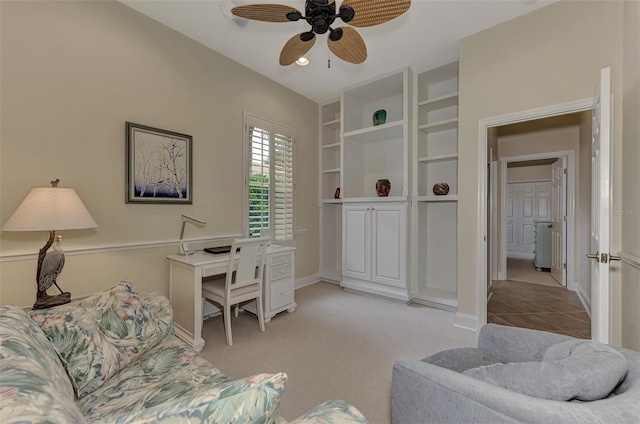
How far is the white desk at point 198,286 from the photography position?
90.1 inches

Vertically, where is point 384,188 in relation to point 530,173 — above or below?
below

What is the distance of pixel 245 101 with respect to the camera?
3312mm

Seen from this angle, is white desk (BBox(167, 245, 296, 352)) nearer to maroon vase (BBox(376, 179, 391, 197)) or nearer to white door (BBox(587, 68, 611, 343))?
maroon vase (BBox(376, 179, 391, 197))

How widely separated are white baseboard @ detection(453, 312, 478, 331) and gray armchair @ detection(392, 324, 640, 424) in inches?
58.8

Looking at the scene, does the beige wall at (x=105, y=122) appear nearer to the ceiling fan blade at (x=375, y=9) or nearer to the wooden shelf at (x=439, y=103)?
the ceiling fan blade at (x=375, y=9)

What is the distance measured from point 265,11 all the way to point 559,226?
5.52 metres

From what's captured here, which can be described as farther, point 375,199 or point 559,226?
point 559,226

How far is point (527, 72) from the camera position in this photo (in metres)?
2.43

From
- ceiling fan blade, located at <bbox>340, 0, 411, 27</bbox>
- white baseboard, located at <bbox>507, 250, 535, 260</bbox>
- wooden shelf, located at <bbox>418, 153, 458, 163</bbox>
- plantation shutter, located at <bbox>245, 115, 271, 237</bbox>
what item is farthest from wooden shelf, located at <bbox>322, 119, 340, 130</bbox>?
white baseboard, located at <bbox>507, 250, 535, 260</bbox>

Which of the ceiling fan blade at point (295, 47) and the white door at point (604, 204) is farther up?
the ceiling fan blade at point (295, 47)

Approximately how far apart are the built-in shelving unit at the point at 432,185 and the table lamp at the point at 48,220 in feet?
10.9

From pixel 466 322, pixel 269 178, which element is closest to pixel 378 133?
→ pixel 269 178

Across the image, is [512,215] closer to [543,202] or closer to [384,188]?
[543,202]

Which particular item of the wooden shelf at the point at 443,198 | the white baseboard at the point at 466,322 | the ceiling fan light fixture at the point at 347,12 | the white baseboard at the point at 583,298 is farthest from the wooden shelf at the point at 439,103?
the white baseboard at the point at 583,298
